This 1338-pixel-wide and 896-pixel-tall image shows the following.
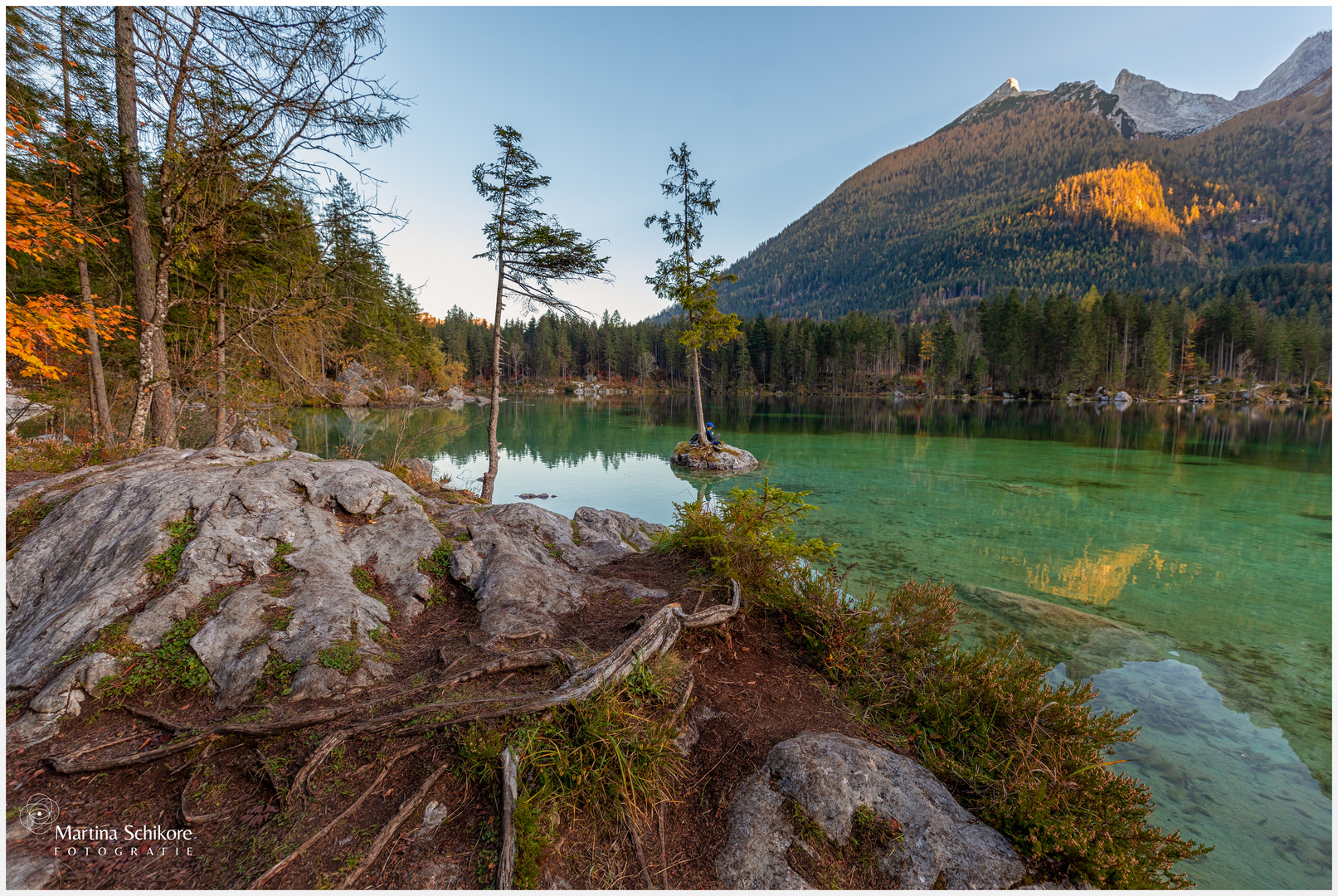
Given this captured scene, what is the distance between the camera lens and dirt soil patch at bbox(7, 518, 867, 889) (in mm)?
2598

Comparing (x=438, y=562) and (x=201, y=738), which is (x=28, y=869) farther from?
(x=438, y=562)

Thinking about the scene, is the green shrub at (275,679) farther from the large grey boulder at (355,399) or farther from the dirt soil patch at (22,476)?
the large grey boulder at (355,399)

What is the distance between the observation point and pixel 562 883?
2.71 meters

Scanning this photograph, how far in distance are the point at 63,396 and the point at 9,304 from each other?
669 centimetres

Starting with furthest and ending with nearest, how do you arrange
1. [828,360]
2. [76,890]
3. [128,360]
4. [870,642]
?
[828,360]
[128,360]
[870,642]
[76,890]

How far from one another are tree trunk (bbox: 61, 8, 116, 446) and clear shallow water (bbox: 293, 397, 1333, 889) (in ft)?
32.4

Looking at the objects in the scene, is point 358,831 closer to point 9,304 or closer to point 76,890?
point 76,890

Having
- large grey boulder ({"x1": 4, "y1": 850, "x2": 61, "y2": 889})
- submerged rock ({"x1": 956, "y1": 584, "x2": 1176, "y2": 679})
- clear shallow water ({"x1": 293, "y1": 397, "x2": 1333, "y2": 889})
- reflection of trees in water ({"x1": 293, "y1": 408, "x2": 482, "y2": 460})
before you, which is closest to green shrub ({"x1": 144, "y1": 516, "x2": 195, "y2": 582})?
large grey boulder ({"x1": 4, "y1": 850, "x2": 61, "y2": 889})

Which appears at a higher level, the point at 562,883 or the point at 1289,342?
the point at 1289,342

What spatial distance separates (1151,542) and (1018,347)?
76268 mm

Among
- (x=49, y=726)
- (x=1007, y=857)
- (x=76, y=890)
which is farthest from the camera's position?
(x=49, y=726)

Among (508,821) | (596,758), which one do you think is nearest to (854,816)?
(596,758)

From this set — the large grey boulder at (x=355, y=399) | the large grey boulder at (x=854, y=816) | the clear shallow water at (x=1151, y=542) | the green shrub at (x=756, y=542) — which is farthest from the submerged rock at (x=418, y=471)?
the large grey boulder at (x=355, y=399)

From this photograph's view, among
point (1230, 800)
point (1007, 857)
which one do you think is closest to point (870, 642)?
point (1007, 857)
